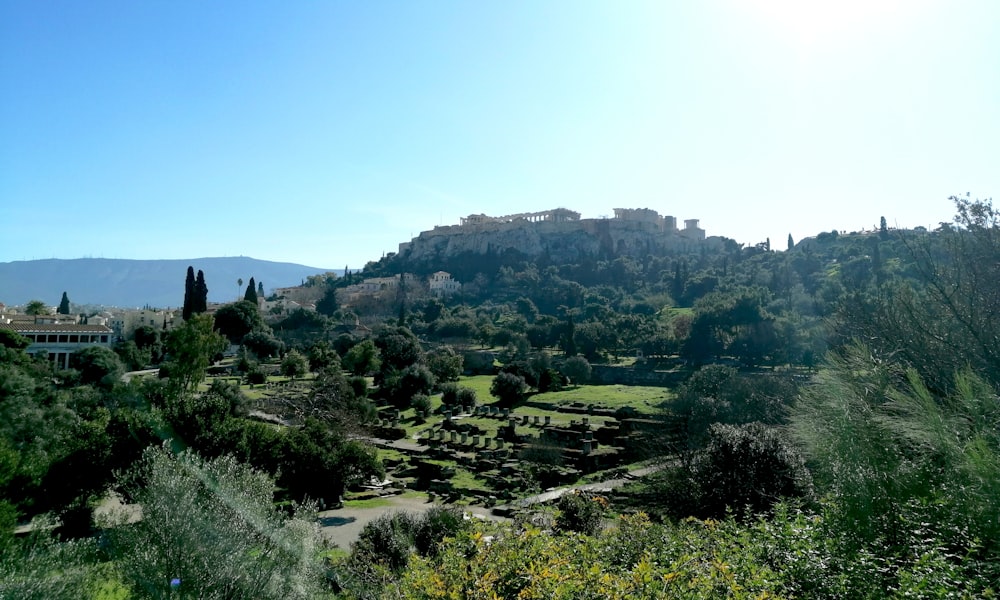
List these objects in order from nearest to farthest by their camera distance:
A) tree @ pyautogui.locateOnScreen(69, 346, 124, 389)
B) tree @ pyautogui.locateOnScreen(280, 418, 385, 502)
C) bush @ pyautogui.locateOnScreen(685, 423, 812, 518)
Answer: bush @ pyautogui.locateOnScreen(685, 423, 812, 518), tree @ pyautogui.locateOnScreen(280, 418, 385, 502), tree @ pyautogui.locateOnScreen(69, 346, 124, 389)

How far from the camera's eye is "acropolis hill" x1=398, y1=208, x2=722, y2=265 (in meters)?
103

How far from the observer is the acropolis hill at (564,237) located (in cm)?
10288

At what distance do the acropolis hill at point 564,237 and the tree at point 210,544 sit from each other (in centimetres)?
9308

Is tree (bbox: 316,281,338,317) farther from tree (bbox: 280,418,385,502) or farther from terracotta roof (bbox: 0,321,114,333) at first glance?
tree (bbox: 280,418,385,502)

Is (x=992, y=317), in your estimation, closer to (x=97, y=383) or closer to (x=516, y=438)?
(x=516, y=438)

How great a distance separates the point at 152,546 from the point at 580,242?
98.2 metres

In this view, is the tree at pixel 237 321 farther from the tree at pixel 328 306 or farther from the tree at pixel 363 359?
the tree at pixel 328 306

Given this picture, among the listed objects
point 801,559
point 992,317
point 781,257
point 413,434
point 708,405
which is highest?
point 781,257

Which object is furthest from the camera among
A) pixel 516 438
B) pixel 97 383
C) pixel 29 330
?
pixel 29 330

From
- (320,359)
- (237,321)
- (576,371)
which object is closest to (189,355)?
Result: (320,359)

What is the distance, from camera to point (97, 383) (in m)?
34.8

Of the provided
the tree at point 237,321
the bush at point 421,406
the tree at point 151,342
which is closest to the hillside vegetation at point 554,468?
the bush at point 421,406

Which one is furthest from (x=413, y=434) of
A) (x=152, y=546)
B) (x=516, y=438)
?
(x=152, y=546)

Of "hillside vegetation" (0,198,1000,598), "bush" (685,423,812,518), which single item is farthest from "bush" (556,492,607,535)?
"bush" (685,423,812,518)
